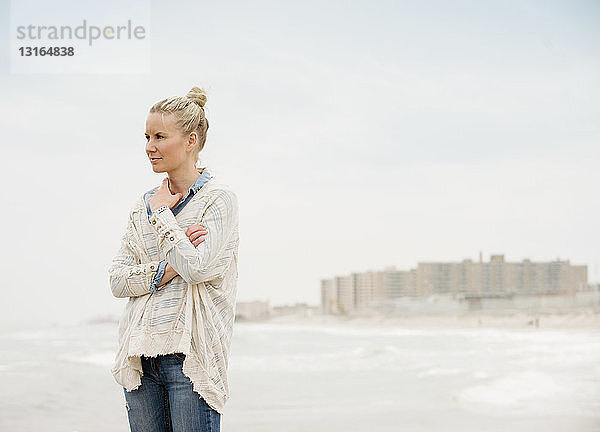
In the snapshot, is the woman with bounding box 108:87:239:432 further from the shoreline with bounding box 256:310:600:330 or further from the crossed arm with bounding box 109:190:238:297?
the shoreline with bounding box 256:310:600:330

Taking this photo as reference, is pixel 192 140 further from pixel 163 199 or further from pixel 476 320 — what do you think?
pixel 476 320

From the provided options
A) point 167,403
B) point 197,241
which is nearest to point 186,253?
point 197,241

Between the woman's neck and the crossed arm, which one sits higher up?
the woman's neck

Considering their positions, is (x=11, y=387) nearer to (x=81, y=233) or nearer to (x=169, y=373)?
(x=81, y=233)

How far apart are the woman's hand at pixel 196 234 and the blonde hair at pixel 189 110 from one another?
0.49ft

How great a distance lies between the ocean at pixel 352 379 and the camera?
3.81 meters

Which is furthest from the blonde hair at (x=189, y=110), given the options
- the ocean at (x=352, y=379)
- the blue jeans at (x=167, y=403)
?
the ocean at (x=352, y=379)

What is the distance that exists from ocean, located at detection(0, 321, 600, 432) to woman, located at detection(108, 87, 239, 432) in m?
2.38

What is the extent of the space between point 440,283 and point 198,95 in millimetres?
8561

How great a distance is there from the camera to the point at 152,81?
6.92 meters

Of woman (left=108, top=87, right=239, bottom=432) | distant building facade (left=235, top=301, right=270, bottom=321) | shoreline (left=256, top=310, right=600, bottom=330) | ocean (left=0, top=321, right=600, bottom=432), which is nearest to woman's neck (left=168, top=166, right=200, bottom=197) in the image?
woman (left=108, top=87, right=239, bottom=432)

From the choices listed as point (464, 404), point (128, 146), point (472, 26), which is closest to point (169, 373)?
point (464, 404)

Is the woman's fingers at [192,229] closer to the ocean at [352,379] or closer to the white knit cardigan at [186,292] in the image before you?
the white knit cardigan at [186,292]

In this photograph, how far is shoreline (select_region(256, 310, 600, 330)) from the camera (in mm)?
8648
